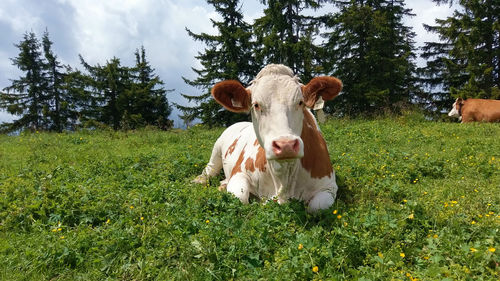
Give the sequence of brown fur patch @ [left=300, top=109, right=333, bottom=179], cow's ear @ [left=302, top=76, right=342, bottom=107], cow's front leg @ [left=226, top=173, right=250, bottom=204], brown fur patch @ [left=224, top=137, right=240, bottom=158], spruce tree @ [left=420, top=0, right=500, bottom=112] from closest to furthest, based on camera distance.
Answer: cow's ear @ [left=302, top=76, right=342, bottom=107] → brown fur patch @ [left=300, top=109, right=333, bottom=179] → cow's front leg @ [left=226, top=173, right=250, bottom=204] → brown fur patch @ [left=224, top=137, right=240, bottom=158] → spruce tree @ [left=420, top=0, right=500, bottom=112]

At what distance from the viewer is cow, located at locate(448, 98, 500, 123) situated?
14407 mm

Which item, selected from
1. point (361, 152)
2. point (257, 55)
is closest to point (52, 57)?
point (257, 55)

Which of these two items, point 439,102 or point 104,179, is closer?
point 104,179

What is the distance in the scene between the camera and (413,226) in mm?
2859

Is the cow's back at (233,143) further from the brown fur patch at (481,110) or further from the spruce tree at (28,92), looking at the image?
the spruce tree at (28,92)

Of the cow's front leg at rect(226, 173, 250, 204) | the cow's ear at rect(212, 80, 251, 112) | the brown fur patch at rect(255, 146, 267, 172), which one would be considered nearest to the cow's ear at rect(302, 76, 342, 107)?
the cow's ear at rect(212, 80, 251, 112)

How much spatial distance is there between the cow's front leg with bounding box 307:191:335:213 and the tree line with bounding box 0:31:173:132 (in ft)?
102

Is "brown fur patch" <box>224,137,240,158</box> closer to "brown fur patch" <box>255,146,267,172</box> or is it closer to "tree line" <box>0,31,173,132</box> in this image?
"brown fur patch" <box>255,146,267,172</box>

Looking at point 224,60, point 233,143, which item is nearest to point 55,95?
point 224,60

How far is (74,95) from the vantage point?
33625 millimetres

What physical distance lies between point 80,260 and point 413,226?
3186 mm

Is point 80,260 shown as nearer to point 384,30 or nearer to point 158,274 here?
point 158,274

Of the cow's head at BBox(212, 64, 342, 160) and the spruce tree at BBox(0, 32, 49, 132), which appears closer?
the cow's head at BBox(212, 64, 342, 160)

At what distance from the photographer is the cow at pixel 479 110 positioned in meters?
14.4
